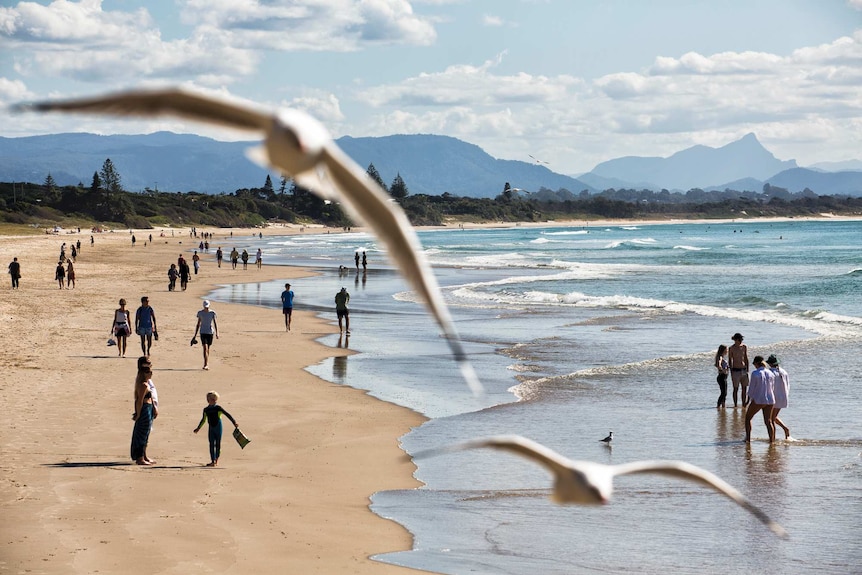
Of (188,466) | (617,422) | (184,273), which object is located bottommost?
(617,422)

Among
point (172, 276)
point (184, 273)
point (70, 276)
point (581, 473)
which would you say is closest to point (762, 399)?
point (581, 473)

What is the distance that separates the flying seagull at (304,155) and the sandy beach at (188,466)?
6.50m

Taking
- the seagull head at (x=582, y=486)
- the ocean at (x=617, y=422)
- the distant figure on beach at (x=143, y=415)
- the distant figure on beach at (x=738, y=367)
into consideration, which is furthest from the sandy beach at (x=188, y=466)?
the distant figure on beach at (x=738, y=367)

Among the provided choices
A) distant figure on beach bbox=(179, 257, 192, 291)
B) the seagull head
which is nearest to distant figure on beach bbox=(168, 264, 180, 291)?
distant figure on beach bbox=(179, 257, 192, 291)

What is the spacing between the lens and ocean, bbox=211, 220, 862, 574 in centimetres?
1039

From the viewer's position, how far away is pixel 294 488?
12008 millimetres

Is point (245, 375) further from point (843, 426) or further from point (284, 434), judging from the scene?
point (843, 426)

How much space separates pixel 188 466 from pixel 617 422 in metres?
7.09

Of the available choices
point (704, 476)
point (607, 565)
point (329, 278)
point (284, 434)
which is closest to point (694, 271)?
point (329, 278)

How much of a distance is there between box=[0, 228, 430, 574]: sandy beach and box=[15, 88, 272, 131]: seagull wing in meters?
6.50

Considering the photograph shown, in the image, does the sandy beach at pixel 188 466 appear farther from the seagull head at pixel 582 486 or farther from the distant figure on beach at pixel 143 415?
the seagull head at pixel 582 486

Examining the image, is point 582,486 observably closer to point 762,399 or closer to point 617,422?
point 762,399

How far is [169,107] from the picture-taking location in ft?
10.7

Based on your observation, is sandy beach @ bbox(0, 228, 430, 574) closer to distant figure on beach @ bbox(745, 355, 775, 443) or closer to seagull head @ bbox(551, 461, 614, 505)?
distant figure on beach @ bbox(745, 355, 775, 443)
